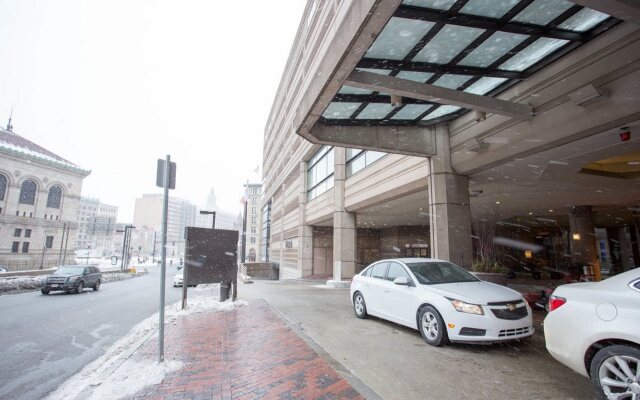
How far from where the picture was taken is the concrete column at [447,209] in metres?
9.96

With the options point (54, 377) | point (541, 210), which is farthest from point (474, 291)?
point (541, 210)

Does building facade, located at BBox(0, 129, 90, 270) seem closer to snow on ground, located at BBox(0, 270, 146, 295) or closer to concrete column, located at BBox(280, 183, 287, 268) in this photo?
concrete column, located at BBox(280, 183, 287, 268)

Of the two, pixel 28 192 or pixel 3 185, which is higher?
pixel 3 185

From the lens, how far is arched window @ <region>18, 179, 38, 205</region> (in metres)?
52.5

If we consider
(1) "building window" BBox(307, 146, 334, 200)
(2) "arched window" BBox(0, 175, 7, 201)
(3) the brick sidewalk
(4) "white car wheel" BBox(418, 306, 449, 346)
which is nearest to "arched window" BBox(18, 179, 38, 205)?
(2) "arched window" BBox(0, 175, 7, 201)

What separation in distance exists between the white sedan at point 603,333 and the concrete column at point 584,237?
18895 mm

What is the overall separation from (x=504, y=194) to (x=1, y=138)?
231 feet

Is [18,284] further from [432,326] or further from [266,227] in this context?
[266,227]

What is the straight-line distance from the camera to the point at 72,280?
16.1 meters

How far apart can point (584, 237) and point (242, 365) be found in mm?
21753

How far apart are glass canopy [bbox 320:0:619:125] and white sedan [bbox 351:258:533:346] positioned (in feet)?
13.9

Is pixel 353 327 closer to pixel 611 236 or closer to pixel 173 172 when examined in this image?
pixel 173 172

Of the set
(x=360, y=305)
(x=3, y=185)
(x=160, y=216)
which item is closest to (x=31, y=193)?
(x=3, y=185)

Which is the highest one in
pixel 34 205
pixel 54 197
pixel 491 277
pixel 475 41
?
pixel 54 197
